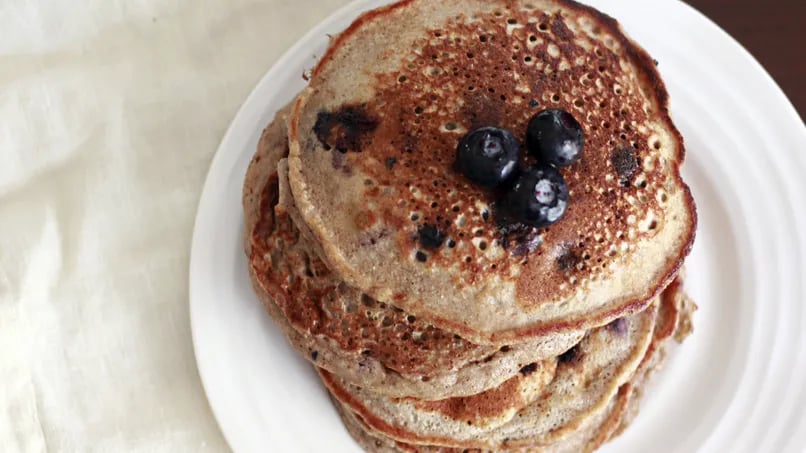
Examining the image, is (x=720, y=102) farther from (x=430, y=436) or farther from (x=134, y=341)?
(x=134, y=341)

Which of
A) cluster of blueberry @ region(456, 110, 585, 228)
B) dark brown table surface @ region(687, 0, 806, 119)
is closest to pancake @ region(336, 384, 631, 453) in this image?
cluster of blueberry @ region(456, 110, 585, 228)

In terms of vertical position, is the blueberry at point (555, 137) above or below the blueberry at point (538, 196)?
above

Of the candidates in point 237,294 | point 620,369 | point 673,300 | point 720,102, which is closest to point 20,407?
point 237,294

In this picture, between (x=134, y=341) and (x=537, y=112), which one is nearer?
(x=537, y=112)

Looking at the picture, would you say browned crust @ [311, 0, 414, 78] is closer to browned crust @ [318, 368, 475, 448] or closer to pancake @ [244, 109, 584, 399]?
pancake @ [244, 109, 584, 399]

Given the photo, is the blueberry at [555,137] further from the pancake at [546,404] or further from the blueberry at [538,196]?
the pancake at [546,404]

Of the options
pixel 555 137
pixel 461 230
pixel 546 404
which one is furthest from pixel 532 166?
pixel 546 404

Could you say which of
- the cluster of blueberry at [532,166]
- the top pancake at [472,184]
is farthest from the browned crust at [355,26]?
the cluster of blueberry at [532,166]

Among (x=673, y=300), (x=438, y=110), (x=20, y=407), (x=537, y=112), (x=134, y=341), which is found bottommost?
(x=20, y=407)
